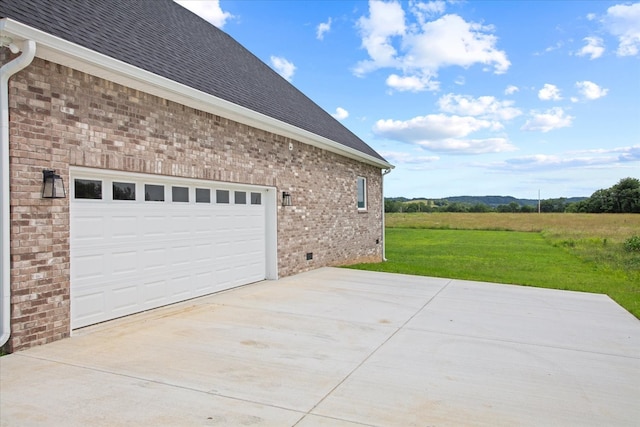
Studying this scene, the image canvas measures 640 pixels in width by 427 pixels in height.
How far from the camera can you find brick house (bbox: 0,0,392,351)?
5043 mm

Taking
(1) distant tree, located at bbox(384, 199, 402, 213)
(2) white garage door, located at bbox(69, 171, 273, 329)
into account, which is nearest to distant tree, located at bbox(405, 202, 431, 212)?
(1) distant tree, located at bbox(384, 199, 402, 213)

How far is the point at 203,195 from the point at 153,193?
4.22 ft

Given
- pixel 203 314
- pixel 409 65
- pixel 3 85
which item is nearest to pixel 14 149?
pixel 3 85

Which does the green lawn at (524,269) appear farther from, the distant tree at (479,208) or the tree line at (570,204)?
the distant tree at (479,208)

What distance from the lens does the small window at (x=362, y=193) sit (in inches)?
640

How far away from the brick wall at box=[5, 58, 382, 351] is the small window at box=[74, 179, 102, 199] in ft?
1.07

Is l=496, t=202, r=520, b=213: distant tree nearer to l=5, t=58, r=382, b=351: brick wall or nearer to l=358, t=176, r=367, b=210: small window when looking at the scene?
l=358, t=176, r=367, b=210: small window

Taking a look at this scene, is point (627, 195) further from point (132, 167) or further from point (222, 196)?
point (132, 167)

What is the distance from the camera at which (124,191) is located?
260 inches

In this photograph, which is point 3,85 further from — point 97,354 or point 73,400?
point 73,400

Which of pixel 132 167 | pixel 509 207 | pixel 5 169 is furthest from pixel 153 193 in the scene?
pixel 509 207

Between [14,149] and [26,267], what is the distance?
133 cm

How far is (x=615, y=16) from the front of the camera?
12.1m

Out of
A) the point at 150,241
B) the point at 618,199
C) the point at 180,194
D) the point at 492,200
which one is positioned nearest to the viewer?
the point at 150,241
